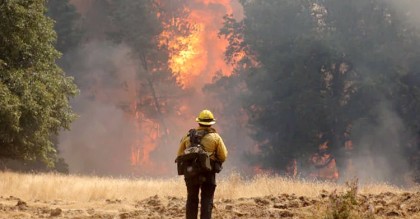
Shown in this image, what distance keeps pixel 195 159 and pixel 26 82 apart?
457 inches

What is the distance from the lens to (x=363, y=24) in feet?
115

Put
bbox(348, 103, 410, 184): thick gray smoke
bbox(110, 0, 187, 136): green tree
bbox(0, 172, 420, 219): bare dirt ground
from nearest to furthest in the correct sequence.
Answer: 1. bbox(0, 172, 420, 219): bare dirt ground
2. bbox(348, 103, 410, 184): thick gray smoke
3. bbox(110, 0, 187, 136): green tree

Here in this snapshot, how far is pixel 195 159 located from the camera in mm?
8906

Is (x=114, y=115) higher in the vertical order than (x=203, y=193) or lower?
higher

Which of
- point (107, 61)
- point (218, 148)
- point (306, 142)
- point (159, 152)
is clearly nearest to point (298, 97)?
point (306, 142)

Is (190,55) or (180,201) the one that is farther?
(190,55)

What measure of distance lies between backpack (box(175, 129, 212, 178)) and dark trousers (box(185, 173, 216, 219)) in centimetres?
13

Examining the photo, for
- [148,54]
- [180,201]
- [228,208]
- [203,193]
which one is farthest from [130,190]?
[148,54]

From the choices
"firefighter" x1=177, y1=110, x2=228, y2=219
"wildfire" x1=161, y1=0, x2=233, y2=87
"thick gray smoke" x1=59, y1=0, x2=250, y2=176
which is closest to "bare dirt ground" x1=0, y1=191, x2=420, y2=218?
"firefighter" x1=177, y1=110, x2=228, y2=219

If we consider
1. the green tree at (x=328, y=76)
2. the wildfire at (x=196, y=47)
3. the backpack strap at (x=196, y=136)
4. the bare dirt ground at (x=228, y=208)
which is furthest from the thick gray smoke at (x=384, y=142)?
the backpack strap at (x=196, y=136)

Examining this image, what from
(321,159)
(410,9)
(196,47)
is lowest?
(321,159)

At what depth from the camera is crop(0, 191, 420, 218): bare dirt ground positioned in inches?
435

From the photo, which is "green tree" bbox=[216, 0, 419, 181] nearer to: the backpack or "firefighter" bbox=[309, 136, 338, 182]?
"firefighter" bbox=[309, 136, 338, 182]

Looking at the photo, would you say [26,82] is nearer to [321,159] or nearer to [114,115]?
[321,159]
